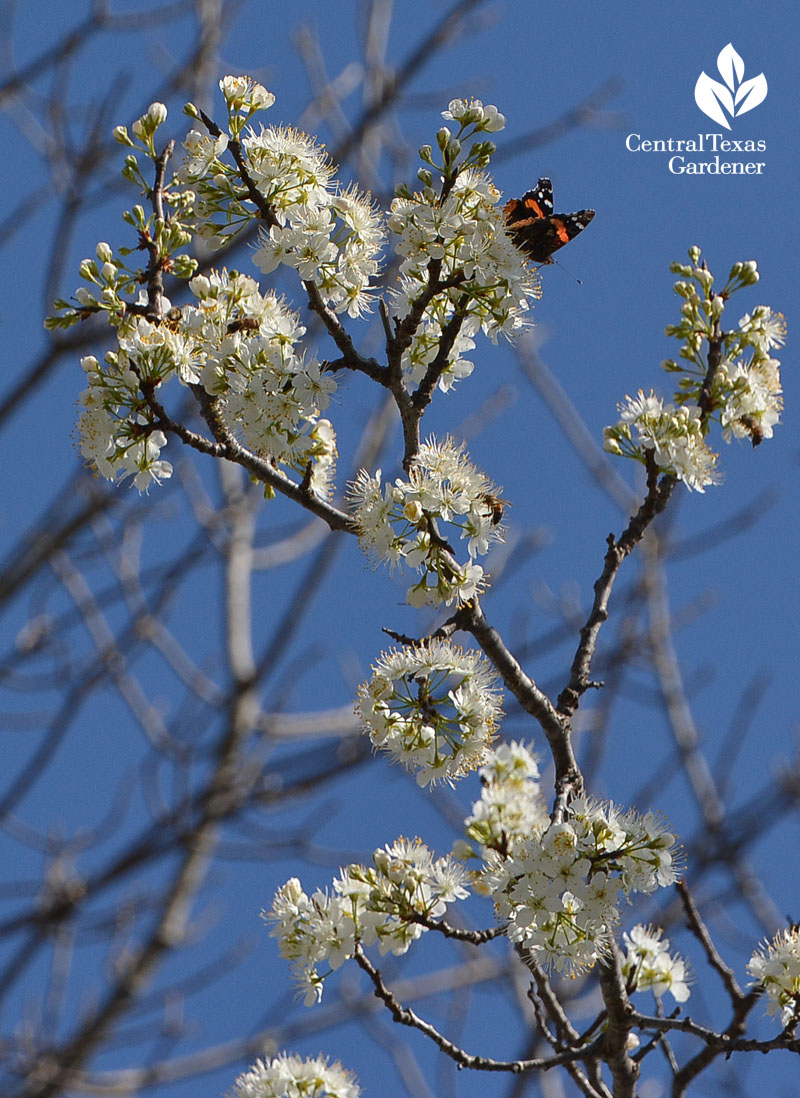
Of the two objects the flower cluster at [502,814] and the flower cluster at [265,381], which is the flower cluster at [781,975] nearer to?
the flower cluster at [502,814]

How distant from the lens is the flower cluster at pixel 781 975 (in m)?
2.60

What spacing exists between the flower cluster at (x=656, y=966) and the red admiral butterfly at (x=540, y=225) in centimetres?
175

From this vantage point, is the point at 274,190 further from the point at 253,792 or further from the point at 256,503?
the point at 256,503

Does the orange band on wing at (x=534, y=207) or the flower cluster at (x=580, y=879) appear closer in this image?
the flower cluster at (x=580, y=879)

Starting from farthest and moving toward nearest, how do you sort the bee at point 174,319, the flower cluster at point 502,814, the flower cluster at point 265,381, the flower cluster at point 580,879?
the flower cluster at point 502,814 < the bee at point 174,319 < the flower cluster at point 265,381 < the flower cluster at point 580,879

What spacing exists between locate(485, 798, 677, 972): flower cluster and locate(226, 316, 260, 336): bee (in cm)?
128

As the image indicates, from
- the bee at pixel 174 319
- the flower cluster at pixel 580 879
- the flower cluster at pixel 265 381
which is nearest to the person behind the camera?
the flower cluster at pixel 580 879

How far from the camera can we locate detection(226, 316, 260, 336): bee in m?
2.59

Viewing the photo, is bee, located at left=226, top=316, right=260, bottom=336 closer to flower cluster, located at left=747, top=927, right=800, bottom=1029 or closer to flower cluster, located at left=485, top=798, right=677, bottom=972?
flower cluster, located at left=485, top=798, right=677, bottom=972

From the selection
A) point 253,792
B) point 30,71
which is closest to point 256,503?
point 253,792

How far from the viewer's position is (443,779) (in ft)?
8.06

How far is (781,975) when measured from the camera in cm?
262

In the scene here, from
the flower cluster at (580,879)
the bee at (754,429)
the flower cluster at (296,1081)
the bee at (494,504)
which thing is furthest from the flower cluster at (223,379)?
the flower cluster at (296,1081)

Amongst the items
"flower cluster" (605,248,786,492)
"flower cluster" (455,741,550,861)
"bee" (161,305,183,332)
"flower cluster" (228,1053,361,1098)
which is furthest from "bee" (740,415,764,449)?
"flower cluster" (228,1053,361,1098)
